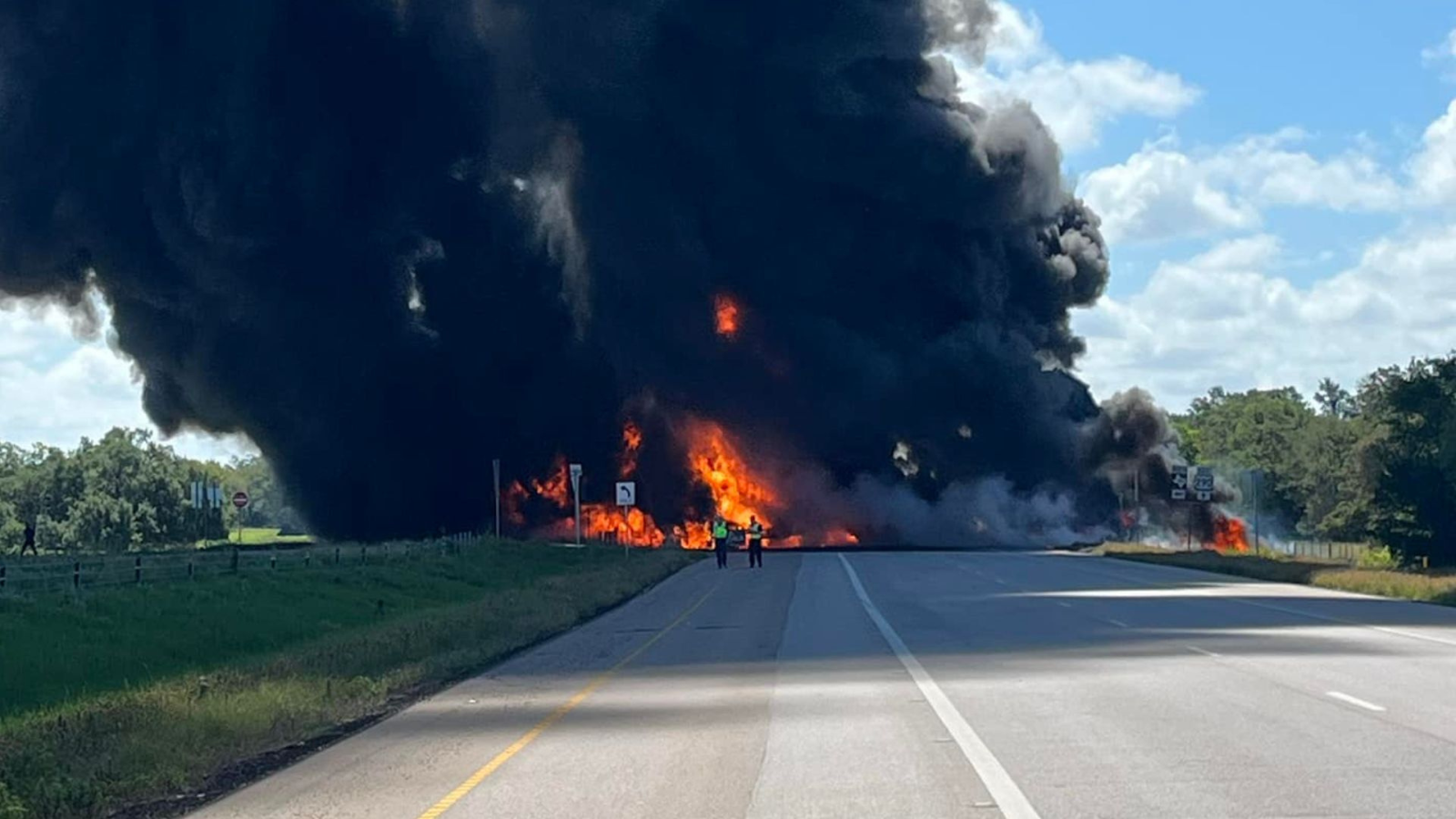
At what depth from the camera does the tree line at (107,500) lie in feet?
332

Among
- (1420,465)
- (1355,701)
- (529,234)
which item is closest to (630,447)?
(529,234)

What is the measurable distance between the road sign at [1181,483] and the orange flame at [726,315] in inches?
1171

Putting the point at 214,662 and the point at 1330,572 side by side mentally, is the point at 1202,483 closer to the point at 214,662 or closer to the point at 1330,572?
the point at 1330,572

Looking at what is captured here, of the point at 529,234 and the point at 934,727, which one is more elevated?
the point at 529,234

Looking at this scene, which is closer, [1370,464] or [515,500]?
[1370,464]

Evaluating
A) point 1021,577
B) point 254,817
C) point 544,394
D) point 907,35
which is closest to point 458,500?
point 544,394

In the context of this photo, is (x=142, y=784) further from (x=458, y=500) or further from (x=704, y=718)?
(x=458, y=500)

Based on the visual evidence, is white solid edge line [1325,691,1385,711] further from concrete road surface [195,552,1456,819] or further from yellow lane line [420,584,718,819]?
yellow lane line [420,584,718,819]

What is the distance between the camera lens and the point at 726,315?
89.9m

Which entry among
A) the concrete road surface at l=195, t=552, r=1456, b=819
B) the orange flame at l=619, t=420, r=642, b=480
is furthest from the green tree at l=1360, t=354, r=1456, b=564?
the orange flame at l=619, t=420, r=642, b=480

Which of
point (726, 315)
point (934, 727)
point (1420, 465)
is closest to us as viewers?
point (934, 727)

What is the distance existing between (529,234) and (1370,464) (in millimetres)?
37840

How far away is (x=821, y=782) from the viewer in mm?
13070

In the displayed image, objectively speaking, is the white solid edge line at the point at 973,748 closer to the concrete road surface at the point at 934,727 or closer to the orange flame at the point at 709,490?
the concrete road surface at the point at 934,727
